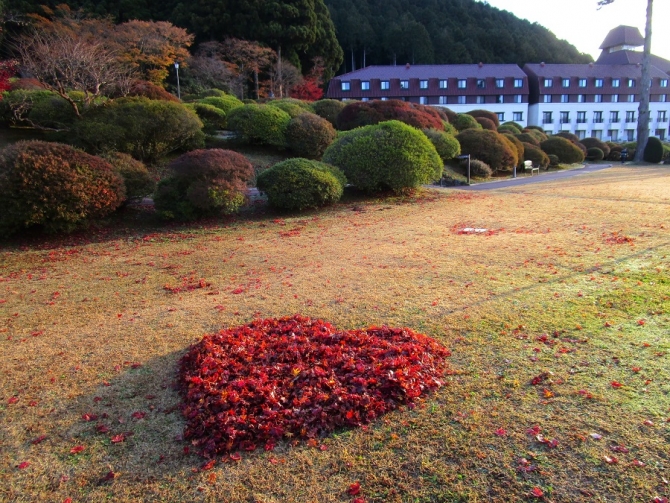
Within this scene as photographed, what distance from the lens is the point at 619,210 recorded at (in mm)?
10070

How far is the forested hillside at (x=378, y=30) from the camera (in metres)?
34.3

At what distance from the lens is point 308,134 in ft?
56.2

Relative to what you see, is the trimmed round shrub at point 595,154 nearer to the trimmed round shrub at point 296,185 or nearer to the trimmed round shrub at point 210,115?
the trimmed round shrub at point 210,115

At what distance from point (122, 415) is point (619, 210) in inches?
421

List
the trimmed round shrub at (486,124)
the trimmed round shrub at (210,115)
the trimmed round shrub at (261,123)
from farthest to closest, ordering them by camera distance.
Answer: the trimmed round shrub at (486,124), the trimmed round shrub at (210,115), the trimmed round shrub at (261,123)

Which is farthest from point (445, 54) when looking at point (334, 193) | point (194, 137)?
point (334, 193)

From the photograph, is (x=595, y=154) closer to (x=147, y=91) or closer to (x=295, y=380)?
(x=147, y=91)

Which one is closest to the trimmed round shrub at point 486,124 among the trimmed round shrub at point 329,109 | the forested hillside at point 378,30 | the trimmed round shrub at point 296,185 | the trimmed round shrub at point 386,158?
the trimmed round shrub at point 329,109

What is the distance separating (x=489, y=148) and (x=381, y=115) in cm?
524

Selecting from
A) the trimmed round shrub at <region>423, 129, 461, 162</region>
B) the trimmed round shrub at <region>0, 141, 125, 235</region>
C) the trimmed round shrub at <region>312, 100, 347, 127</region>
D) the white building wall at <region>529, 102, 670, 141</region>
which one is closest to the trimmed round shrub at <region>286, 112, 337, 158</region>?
the trimmed round shrub at <region>423, 129, 461, 162</region>

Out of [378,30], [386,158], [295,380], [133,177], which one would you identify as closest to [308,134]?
[386,158]

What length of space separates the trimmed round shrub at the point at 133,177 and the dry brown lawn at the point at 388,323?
202cm

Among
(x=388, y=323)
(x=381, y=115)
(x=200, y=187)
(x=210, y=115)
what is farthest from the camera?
(x=381, y=115)

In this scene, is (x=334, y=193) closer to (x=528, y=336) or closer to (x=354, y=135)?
(x=354, y=135)
